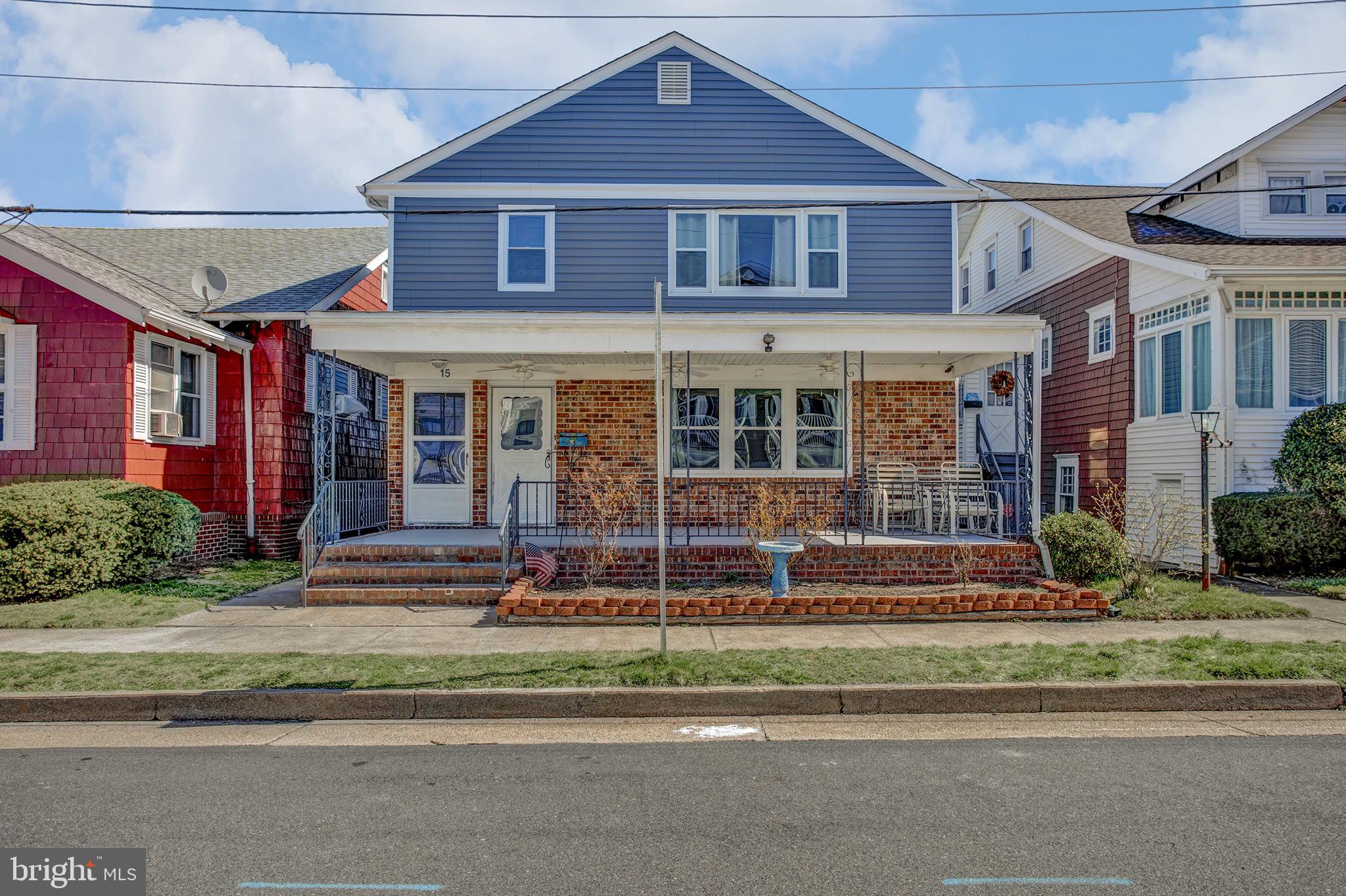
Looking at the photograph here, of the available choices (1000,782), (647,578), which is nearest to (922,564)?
(647,578)

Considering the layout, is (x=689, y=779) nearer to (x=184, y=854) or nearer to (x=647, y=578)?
(x=184, y=854)

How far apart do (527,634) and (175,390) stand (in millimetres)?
7918

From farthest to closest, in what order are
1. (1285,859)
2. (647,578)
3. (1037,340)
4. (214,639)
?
1. (1037,340)
2. (647,578)
3. (214,639)
4. (1285,859)

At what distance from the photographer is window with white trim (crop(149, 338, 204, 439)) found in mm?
12484

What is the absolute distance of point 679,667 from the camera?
688 centimetres

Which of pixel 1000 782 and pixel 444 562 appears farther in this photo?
pixel 444 562

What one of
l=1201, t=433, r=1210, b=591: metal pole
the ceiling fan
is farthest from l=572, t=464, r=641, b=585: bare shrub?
l=1201, t=433, r=1210, b=591: metal pole

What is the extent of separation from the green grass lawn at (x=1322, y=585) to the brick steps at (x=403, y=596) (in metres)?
9.71

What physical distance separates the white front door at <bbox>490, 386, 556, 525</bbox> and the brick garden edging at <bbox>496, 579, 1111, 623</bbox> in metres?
4.42

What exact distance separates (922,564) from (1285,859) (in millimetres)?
6647

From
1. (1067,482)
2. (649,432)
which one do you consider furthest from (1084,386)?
(649,432)

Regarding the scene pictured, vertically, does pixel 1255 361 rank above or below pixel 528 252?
below

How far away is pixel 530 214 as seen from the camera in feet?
45.3

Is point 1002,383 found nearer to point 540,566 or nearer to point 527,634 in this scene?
point 540,566
